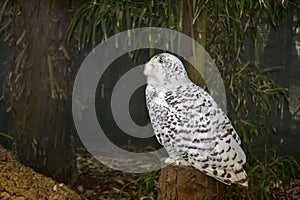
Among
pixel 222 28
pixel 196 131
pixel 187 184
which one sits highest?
pixel 222 28

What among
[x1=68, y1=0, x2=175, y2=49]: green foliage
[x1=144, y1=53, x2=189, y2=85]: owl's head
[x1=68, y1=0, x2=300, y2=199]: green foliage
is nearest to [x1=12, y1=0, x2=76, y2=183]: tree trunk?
[x1=68, y1=0, x2=300, y2=199]: green foliage

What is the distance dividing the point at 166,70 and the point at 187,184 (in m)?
0.39

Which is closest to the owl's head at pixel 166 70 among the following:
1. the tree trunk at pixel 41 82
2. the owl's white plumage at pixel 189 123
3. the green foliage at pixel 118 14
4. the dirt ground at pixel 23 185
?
the owl's white plumage at pixel 189 123

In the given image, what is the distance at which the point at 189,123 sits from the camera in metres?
1.58

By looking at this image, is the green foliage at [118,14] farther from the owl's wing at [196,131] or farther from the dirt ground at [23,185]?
the dirt ground at [23,185]

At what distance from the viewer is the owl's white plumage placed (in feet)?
5.19

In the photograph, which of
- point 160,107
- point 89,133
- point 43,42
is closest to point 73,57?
point 43,42

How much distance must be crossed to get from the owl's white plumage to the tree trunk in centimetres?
92

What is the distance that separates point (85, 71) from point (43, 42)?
22.3 inches

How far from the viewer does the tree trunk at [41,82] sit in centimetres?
240

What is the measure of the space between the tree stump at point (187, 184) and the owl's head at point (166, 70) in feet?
0.97

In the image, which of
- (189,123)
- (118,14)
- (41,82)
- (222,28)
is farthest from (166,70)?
(41,82)

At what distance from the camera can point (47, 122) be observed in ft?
8.15

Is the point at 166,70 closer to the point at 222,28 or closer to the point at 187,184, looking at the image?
the point at 187,184
